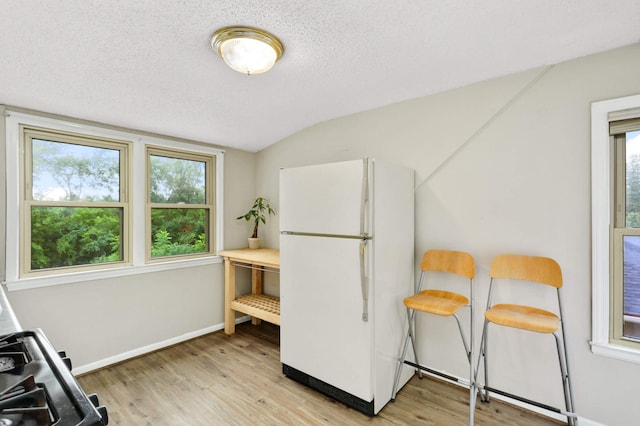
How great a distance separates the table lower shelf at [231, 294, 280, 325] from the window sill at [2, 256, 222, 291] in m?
0.57

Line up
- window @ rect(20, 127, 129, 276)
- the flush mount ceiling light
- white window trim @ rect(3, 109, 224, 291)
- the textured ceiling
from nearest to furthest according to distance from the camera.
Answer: the textured ceiling, the flush mount ceiling light, white window trim @ rect(3, 109, 224, 291), window @ rect(20, 127, 129, 276)

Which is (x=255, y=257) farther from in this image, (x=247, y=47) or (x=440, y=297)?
(x=247, y=47)

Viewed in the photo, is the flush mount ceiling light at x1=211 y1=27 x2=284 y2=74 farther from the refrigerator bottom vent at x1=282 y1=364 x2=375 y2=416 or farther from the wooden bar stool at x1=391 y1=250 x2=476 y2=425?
the refrigerator bottom vent at x1=282 y1=364 x2=375 y2=416

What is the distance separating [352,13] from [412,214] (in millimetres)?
1528

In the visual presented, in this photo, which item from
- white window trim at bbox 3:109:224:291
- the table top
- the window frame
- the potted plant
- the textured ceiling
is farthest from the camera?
the potted plant

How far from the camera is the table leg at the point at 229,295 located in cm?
344

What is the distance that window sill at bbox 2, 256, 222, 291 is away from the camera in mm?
2312

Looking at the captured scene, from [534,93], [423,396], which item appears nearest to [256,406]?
[423,396]

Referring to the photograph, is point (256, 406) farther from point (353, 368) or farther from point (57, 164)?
point (57, 164)

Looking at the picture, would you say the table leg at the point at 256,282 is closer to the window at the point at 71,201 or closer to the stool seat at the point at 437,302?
the window at the point at 71,201

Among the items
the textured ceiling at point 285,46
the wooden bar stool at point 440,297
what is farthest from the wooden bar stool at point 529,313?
the textured ceiling at point 285,46

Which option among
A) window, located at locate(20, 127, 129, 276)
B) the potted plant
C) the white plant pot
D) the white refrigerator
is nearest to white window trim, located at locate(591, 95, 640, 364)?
the white refrigerator

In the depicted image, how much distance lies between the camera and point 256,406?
7.08 ft

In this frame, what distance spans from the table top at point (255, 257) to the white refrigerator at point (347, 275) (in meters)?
0.43
